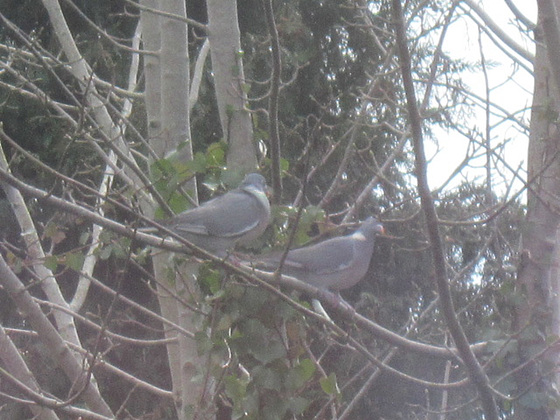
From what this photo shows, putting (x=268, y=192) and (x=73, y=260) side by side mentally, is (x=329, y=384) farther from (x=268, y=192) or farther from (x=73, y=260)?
(x=268, y=192)

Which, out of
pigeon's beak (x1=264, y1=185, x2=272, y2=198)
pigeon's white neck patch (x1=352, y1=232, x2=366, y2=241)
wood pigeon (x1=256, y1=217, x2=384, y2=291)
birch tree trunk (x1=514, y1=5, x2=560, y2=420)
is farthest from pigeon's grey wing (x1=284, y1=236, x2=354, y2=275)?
birch tree trunk (x1=514, y1=5, x2=560, y2=420)

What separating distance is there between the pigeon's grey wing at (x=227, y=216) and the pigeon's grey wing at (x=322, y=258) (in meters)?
0.32

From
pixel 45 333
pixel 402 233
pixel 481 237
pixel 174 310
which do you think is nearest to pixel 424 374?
pixel 402 233

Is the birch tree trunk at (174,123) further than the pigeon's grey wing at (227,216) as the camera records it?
Yes

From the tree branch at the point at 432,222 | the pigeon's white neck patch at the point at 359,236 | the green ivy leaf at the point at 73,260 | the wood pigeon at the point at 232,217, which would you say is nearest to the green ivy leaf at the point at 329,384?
the tree branch at the point at 432,222

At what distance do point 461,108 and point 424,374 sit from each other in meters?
2.76

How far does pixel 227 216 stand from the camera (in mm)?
3238

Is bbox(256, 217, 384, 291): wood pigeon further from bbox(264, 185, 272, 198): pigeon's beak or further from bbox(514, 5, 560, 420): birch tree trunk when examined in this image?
bbox(514, 5, 560, 420): birch tree trunk

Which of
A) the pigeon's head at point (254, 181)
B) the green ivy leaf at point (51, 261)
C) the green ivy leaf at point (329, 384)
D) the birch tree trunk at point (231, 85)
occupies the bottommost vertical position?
the green ivy leaf at point (329, 384)

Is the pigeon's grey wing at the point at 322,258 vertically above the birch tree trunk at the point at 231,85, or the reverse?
the birch tree trunk at the point at 231,85

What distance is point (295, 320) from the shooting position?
277cm

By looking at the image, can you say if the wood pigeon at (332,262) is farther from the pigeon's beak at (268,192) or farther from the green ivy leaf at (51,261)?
the green ivy leaf at (51,261)

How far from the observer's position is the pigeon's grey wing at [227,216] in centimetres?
315

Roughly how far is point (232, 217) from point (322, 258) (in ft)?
1.75
